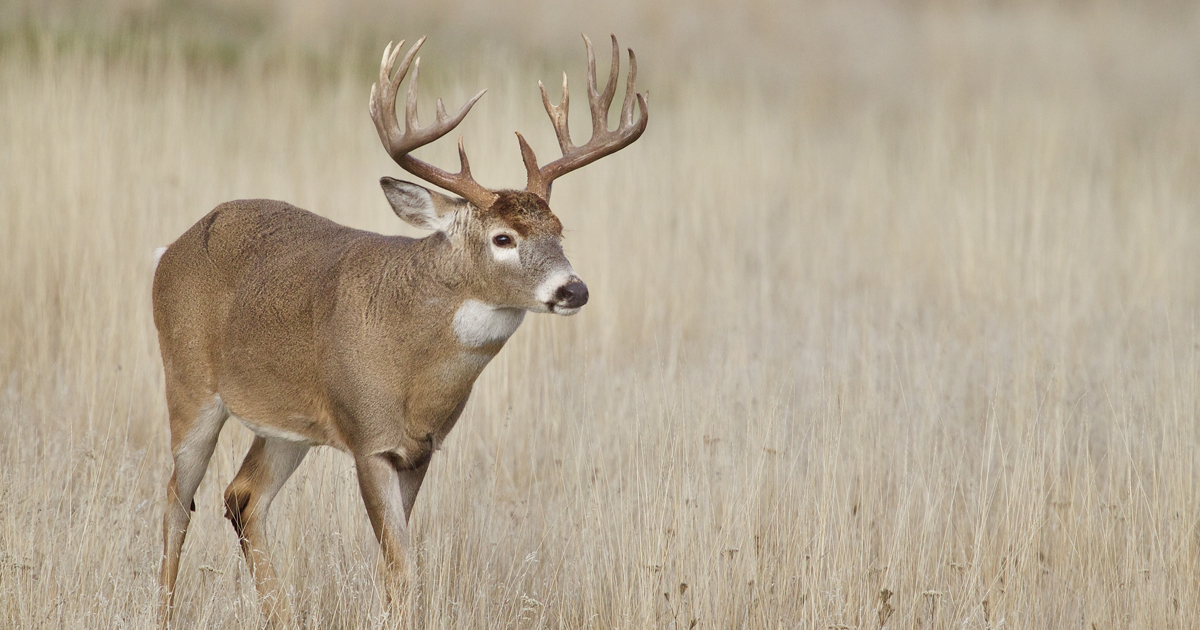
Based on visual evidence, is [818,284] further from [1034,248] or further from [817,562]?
[817,562]

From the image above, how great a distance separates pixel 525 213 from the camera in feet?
11.7

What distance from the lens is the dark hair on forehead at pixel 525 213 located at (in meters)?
3.54

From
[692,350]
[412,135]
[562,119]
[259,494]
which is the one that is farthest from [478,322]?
[692,350]

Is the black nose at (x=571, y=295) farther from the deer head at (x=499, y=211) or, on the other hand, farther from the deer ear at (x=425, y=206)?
the deer ear at (x=425, y=206)

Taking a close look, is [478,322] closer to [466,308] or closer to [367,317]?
[466,308]

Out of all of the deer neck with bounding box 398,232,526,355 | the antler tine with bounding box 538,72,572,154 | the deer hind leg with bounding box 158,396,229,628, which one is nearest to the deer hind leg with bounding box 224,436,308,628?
the deer hind leg with bounding box 158,396,229,628

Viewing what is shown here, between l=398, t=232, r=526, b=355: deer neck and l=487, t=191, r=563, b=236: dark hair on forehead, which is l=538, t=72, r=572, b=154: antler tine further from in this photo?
l=398, t=232, r=526, b=355: deer neck

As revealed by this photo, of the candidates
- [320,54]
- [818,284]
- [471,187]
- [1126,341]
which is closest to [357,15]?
[320,54]

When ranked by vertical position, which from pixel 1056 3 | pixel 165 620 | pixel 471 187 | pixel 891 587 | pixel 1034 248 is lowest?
pixel 165 620

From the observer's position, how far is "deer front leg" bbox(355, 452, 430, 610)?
11.6 ft

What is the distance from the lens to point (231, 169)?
27.4ft

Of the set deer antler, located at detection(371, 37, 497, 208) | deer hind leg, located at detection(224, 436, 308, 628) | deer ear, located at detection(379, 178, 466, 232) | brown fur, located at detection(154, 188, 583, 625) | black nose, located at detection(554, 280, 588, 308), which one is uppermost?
deer antler, located at detection(371, 37, 497, 208)

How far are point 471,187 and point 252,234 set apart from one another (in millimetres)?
1000

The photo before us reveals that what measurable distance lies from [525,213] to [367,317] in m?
Answer: 0.61
